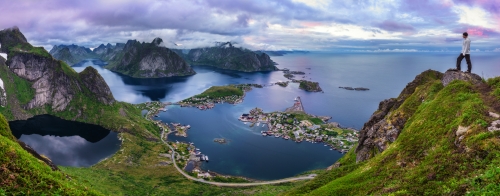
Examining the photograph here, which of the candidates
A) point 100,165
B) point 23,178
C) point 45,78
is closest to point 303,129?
point 100,165

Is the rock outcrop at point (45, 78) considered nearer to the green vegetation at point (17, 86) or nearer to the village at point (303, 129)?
the green vegetation at point (17, 86)

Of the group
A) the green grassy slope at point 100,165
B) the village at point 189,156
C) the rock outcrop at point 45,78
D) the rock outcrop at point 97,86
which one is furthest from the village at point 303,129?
the rock outcrop at point 45,78

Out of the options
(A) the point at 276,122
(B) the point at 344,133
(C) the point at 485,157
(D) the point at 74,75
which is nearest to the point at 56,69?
(D) the point at 74,75

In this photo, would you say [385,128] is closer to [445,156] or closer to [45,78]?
[445,156]

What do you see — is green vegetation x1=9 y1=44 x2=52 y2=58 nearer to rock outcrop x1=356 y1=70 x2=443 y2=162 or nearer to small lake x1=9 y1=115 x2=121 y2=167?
small lake x1=9 y1=115 x2=121 y2=167

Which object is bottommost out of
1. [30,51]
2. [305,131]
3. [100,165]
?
[100,165]

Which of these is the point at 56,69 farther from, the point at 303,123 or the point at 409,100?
the point at 409,100

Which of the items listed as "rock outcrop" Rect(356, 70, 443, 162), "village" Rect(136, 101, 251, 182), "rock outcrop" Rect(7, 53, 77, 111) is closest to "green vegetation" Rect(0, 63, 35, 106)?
"rock outcrop" Rect(7, 53, 77, 111)
